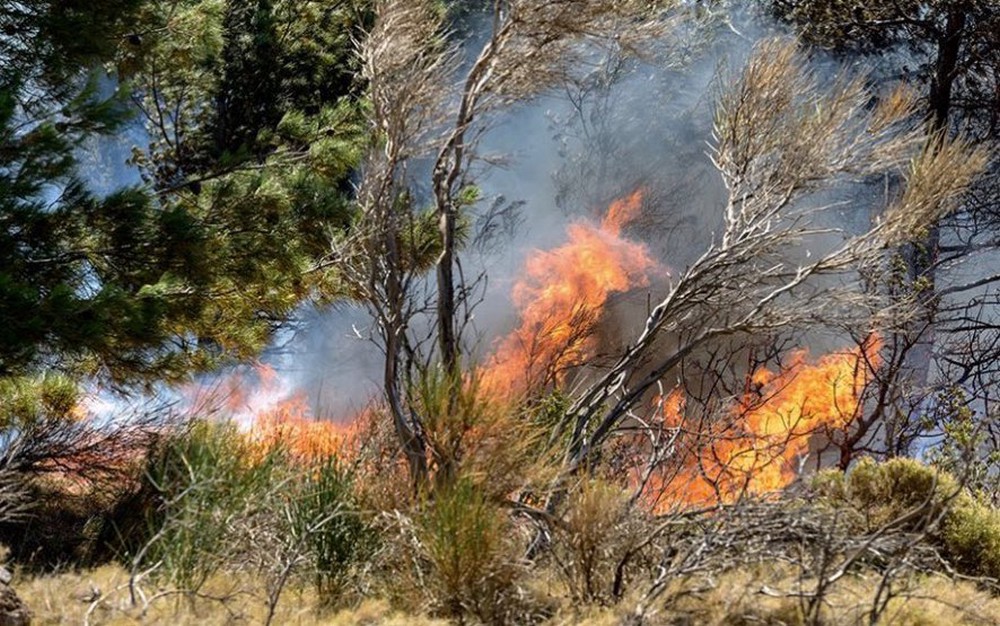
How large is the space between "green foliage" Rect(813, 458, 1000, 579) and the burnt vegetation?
2 cm

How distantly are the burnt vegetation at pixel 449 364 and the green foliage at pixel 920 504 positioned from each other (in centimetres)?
2

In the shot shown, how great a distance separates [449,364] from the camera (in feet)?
16.2

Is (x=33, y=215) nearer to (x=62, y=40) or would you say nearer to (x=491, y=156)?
(x=62, y=40)

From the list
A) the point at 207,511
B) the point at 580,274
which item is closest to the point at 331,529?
the point at 207,511

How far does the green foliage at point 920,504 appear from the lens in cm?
504

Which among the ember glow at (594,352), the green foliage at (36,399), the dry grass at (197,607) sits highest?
the ember glow at (594,352)

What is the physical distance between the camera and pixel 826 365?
33.8ft

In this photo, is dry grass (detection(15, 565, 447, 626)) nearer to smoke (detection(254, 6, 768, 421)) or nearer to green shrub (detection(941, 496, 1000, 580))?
green shrub (detection(941, 496, 1000, 580))

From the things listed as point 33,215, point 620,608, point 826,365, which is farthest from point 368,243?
point 826,365

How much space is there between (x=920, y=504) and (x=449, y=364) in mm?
2321

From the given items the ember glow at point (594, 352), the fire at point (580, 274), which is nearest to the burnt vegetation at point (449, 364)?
the ember glow at point (594, 352)

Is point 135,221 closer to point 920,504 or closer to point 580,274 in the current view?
point 920,504

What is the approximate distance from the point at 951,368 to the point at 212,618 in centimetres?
893

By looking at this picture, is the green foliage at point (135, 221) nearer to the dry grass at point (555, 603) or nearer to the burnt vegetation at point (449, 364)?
the burnt vegetation at point (449, 364)
